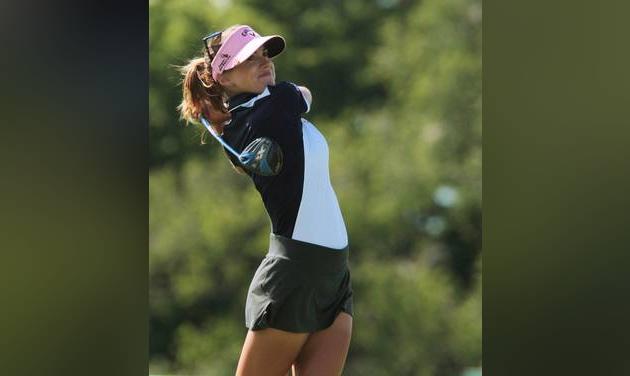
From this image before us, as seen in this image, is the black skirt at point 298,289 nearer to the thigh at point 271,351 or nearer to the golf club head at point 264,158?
the thigh at point 271,351

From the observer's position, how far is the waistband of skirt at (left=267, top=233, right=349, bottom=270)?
12.5ft

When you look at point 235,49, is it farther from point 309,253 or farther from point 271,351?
point 271,351

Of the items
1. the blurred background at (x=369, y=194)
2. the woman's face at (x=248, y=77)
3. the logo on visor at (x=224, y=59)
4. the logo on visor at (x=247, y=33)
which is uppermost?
the logo on visor at (x=247, y=33)

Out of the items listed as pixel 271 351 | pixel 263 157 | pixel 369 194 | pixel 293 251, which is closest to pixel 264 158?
pixel 263 157

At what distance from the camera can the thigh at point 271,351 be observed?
12.5 feet

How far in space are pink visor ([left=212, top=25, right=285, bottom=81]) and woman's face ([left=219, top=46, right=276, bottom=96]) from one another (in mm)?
26

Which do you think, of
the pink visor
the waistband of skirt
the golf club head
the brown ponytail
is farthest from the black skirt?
the pink visor

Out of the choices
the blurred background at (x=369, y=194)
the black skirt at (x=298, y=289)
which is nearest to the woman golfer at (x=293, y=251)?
the black skirt at (x=298, y=289)

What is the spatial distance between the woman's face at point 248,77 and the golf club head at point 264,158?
248 mm

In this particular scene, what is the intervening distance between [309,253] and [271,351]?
1.22 ft

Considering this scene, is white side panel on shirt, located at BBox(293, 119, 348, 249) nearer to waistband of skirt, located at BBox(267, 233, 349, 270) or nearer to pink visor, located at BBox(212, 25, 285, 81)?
waistband of skirt, located at BBox(267, 233, 349, 270)

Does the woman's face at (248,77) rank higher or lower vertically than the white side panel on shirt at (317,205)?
higher
